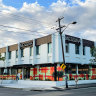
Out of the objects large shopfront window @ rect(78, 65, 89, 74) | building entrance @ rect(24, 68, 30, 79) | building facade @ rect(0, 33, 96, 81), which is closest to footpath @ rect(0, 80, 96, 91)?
building facade @ rect(0, 33, 96, 81)

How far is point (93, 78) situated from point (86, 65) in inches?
115

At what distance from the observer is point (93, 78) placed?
1382 inches

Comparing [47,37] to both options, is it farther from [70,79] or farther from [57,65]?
[70,79]

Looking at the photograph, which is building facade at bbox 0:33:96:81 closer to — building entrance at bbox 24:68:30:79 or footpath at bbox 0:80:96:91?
building entrance at bbox 24:68:30:79

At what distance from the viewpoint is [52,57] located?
30297mm

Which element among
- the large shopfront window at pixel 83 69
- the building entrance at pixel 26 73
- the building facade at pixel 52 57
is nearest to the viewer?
the building facade at pixel 52 57

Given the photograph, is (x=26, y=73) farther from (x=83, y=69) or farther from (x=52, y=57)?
(x=83, y=69)

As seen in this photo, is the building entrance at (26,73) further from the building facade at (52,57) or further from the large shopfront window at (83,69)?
the large shopfront window at (83,69)

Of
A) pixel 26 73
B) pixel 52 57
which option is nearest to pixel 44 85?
pixel 52 57

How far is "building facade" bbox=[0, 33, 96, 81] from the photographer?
3041cm

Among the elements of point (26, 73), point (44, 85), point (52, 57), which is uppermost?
point (52, 57)

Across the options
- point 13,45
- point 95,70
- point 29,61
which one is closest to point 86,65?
point 95,70

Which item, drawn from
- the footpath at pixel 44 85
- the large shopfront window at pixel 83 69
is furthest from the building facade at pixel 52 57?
the footpath at pixel 44 85

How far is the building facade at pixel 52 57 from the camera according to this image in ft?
99.8
